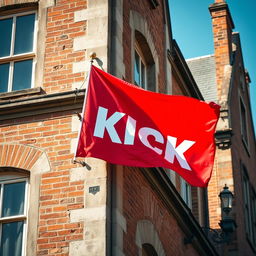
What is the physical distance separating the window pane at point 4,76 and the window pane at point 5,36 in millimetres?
226

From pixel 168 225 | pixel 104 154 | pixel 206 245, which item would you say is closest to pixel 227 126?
pixel 206 245

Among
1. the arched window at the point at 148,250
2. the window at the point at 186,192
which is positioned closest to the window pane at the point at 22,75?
the arched window at the point at 148,250

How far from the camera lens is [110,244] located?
10688 millimetres

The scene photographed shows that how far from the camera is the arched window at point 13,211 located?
11195mm

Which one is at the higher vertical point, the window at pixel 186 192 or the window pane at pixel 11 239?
the window at pixel 186 192

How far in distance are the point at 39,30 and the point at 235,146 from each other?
478 inches

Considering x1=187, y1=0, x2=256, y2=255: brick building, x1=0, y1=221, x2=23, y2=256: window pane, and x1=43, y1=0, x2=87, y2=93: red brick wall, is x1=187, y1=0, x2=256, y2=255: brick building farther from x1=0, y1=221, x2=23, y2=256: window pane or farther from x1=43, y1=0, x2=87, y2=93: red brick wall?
x1=0, y1=221, x2=23, y2=256: window pane

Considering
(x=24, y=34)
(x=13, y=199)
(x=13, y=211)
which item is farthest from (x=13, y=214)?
(x=24, y=34)

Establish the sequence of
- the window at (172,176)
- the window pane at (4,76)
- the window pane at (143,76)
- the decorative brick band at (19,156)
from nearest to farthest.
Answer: the decorative brick band at (19,156), the window pane at (4,76), the window pane at (143,76), the window at (172,176)

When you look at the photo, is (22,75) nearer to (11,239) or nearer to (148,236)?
(11,239)

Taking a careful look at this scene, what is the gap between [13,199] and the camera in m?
11.6

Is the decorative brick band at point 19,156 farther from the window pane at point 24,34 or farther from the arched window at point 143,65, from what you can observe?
the arched window at point 143,65

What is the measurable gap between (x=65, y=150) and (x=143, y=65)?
162 inches

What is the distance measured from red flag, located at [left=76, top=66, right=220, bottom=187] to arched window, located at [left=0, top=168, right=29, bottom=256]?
5.35ft
